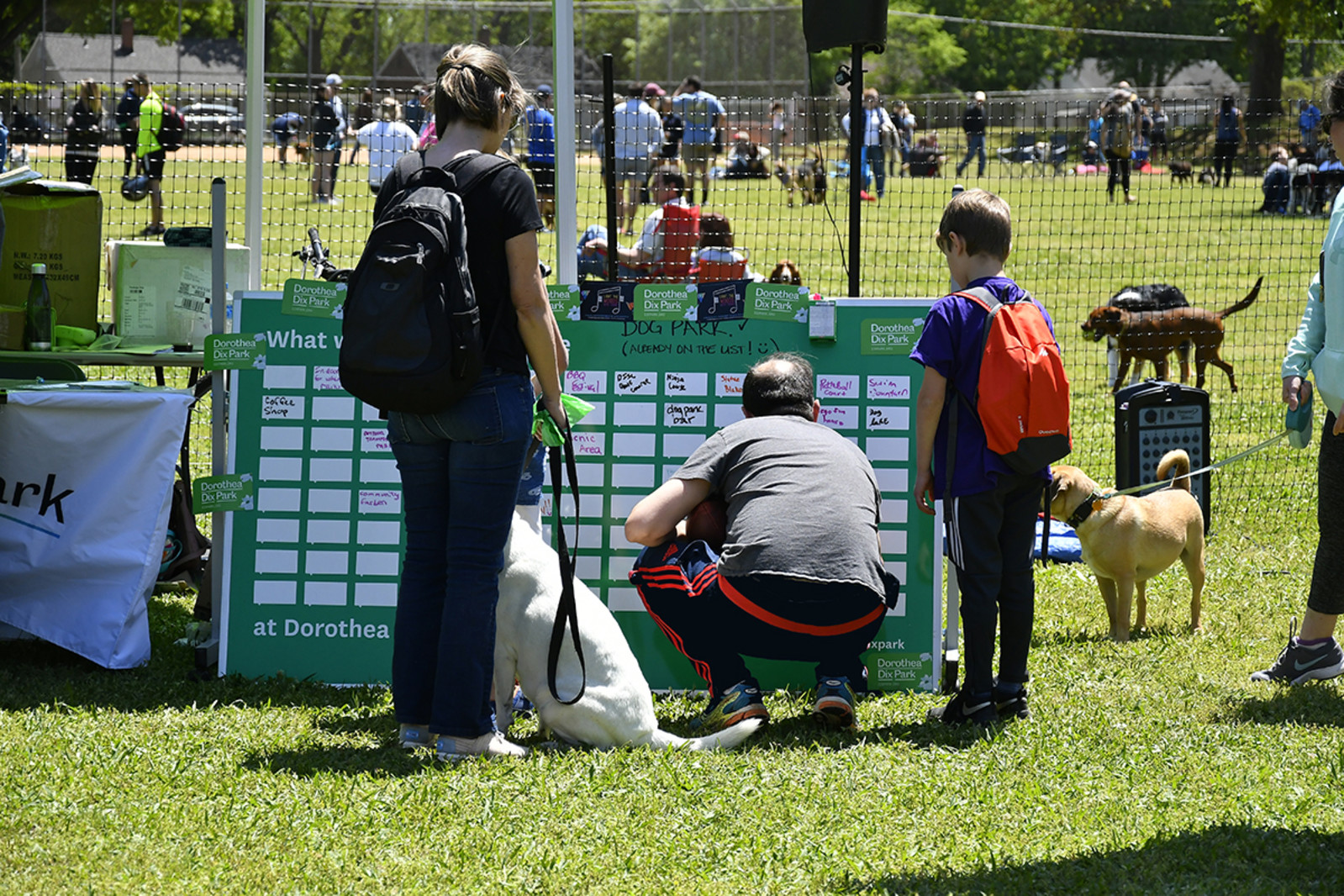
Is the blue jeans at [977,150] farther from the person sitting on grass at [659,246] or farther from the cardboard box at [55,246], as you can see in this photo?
the cardboard box at [55,246]

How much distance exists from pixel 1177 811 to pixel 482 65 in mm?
2636

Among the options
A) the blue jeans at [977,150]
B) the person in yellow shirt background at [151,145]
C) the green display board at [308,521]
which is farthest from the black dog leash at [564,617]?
the blue jeans at [977,150]

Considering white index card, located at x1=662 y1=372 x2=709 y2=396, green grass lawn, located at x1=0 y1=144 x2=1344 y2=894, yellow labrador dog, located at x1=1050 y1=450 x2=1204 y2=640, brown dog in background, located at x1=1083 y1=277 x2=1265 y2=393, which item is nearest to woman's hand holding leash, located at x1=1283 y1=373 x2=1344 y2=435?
yellow labrador dog, located at x1=1050 y1=450 x2=1204 y2=640

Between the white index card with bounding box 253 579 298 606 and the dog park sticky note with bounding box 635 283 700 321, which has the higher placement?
the dog park sticky note with bounding box 635 283 700 321

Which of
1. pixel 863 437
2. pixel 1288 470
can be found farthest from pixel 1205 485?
pixel 863 437

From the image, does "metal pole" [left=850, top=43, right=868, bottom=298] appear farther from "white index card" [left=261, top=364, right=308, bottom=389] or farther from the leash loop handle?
"white index card" [left=261, top=364, right=308, bottom=389]

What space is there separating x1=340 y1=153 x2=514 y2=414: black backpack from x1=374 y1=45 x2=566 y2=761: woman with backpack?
0.32 feet

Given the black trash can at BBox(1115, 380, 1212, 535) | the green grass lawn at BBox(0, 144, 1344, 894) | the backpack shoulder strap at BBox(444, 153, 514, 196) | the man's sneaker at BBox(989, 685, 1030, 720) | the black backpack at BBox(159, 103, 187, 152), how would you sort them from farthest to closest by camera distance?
the black backpack at BBox(159, 103, 187, 152) → the black trash can at BBox(1115, 380, 1212, 535) → the man's sneaker at BBox(989, 685, 1030, 720) → the backpack shoulder strap at BBox(444, 153, 514, 196) → the green grass lawn at BBox(0, 144, 1344, 894)

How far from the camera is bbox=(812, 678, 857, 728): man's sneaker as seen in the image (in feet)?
13.3

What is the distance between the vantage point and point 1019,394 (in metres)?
3.89

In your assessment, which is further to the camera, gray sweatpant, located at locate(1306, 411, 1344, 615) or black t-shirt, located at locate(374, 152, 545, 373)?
gray sweatpant, located at locate(1306, 411, 1344, 615)

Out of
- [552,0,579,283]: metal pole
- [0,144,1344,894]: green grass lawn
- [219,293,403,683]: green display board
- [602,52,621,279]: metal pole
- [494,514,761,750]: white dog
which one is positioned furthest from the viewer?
[602,52,621,279]: metal pole

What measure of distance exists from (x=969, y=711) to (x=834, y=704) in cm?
43

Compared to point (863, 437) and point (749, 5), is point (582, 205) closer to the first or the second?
point (863, 437)
